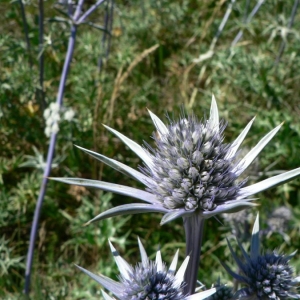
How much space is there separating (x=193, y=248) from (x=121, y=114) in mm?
1800

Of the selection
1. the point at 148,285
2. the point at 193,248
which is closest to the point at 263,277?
the point at 193,248

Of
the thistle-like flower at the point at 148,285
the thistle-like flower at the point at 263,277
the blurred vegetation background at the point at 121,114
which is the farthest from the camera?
the blurred vegetation background at the point at 121,114

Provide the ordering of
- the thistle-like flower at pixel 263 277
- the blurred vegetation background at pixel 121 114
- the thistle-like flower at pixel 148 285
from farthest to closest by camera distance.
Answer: the blurred vegetation background at pixel 121 114 → the thistle-like flower at pixel 263 277 → the thistle-like flower at pixel 148 285

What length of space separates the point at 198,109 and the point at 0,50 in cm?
138

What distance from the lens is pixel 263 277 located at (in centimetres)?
145

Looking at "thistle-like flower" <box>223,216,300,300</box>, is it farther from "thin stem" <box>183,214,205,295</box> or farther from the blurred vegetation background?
the blurred vegetation background

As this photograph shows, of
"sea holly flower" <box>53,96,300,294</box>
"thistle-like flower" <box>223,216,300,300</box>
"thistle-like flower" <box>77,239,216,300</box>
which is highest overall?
"sea holly flower" <box>53,96,300,294</box>

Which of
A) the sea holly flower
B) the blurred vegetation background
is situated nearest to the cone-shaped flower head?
the sea holly flower

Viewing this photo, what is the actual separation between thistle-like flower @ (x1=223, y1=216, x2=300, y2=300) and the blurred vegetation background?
84 centimetres

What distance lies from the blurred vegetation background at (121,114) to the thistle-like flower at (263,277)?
0.84 metres

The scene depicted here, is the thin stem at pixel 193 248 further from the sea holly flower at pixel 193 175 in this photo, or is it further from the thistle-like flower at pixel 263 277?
the thistle-like flower at pixel 263 277

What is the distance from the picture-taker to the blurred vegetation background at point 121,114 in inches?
98.7

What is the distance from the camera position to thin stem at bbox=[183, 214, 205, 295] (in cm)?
134

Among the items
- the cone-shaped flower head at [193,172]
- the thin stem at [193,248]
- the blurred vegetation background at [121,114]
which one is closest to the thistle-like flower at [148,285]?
the thin stem at [193,248]
